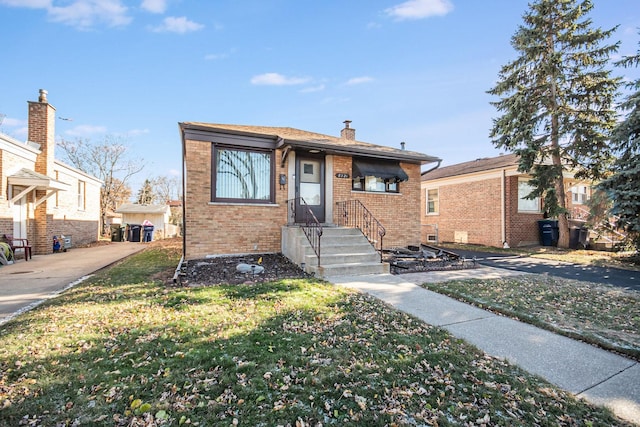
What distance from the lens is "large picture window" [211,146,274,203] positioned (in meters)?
8.52

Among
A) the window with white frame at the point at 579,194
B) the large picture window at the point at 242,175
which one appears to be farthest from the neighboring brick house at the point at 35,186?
the window with white frame at the point at 579,194

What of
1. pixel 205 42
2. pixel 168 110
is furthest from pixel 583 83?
pixel 168 110

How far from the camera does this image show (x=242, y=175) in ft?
28.8

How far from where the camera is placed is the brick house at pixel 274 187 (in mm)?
8219

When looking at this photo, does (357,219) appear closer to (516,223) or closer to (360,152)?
(360,152)

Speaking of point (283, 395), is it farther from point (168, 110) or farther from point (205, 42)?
point (168, 110)

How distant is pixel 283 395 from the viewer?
7.54 feet

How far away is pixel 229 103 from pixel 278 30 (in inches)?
245

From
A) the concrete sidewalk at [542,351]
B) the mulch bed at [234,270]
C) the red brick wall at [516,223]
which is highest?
the red brick wall at [516,223]

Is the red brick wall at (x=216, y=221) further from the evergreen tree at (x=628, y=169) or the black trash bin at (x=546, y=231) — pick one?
the black trash bin at (x=546, y=231)

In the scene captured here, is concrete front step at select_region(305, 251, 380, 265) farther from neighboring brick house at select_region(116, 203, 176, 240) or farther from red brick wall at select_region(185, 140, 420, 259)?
neighboring brick house at select_region(116, 203, 176, 240)

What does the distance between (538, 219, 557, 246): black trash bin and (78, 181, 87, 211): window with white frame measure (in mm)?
24197

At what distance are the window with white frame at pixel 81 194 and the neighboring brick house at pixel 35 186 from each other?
1845 millimetres

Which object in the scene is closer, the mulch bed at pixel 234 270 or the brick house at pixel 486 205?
the mulch bed at pixel 234 270
